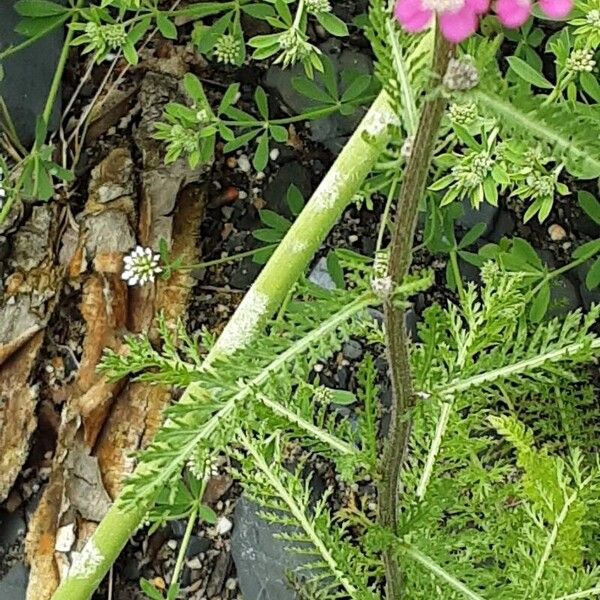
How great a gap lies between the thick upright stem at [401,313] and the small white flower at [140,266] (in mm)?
515

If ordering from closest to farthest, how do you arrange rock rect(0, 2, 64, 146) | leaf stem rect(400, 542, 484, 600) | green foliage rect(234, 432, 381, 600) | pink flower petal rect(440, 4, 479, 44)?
pink flower petal rect(440, 4, 479, 44) < leaf stem rect(400, 542, 484, 600) < green foliage rect(234, 432, 381, 600) < rock rect(0, 2, 64, 146)

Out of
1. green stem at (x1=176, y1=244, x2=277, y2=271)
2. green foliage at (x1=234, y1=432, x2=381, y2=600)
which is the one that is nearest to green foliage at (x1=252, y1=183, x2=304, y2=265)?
green stem at (x1=176, y1=244, x2=277, y2=271)

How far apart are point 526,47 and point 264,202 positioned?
39 centimetres

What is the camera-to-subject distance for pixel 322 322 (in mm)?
605

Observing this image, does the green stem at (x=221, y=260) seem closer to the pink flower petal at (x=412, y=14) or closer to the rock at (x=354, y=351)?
the rock at (x=354, y=351)

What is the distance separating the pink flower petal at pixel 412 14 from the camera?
380 mm

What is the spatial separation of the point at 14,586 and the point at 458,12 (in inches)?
40.4

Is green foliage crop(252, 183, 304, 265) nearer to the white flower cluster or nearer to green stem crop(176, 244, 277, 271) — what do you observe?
green stem crop(176, 244, 277, 271)

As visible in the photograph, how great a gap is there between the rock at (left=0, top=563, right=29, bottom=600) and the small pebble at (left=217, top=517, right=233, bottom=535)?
0.23 metres

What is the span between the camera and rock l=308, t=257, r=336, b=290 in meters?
1.31

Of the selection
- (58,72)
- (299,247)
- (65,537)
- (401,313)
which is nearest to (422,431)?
(299,247)

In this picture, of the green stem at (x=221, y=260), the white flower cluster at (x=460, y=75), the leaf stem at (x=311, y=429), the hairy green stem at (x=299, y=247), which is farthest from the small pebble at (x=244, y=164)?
the white flower cluster at (x=460, y=75)

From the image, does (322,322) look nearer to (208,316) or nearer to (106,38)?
(106,38)

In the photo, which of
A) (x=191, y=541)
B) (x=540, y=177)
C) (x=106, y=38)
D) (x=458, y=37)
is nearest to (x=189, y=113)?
(x=106, y=38)
